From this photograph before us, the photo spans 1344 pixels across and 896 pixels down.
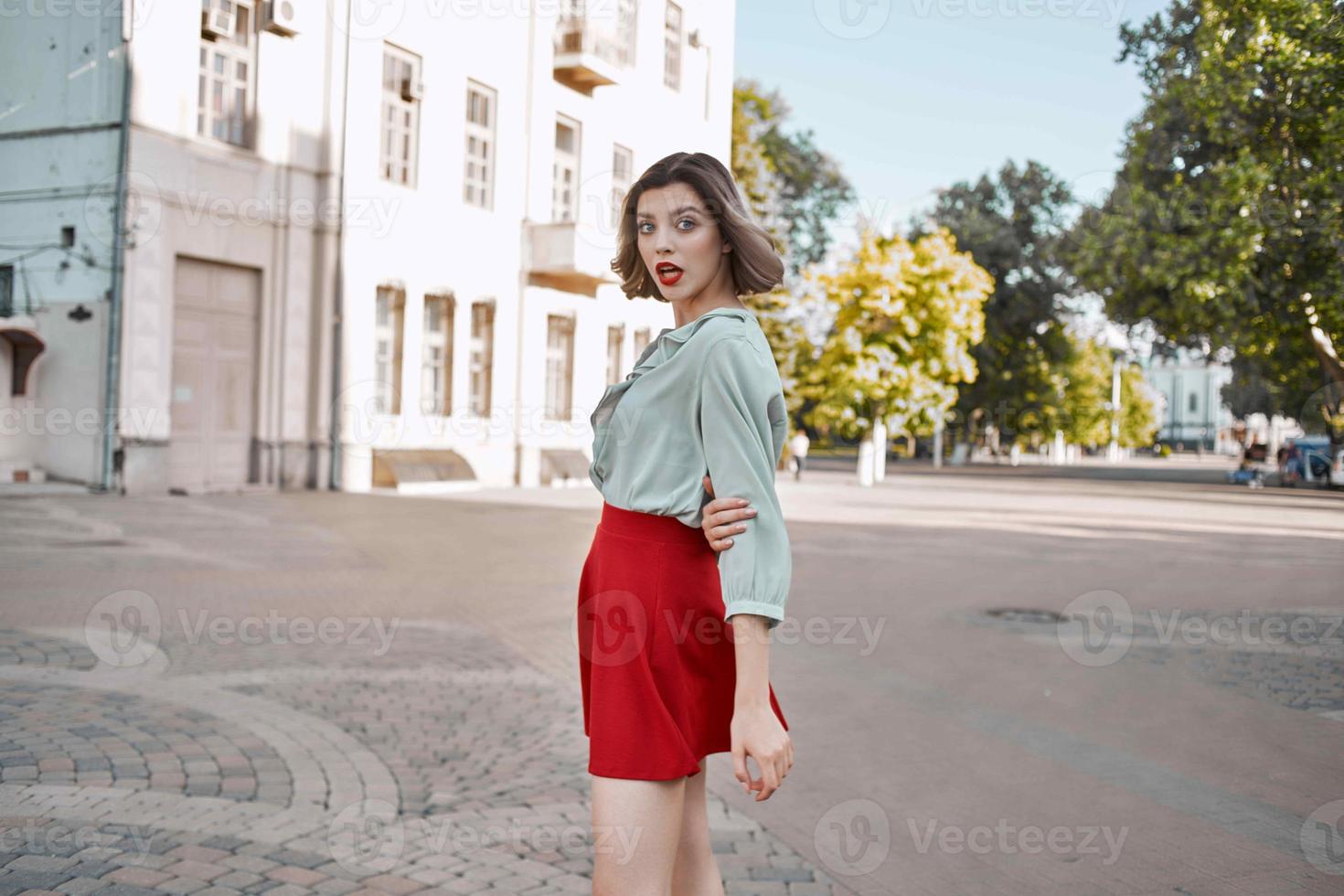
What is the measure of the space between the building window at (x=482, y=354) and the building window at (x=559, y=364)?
219cm

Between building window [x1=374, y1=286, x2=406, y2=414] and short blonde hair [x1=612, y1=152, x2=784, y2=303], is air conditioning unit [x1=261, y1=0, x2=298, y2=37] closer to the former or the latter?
building window [x1=374, y1=286, x2=406, y2=414]

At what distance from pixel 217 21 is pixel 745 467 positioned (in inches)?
779

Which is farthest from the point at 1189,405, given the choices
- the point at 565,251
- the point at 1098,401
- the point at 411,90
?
the point at 411,90

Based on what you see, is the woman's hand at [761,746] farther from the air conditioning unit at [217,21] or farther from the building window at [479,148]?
the building window at [479,148]

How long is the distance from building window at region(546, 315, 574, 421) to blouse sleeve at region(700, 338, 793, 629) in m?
26.2

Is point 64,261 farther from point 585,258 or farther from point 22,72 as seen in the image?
point 585,258

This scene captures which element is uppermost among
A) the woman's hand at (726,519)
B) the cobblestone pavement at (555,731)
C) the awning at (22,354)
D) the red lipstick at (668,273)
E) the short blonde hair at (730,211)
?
the awning at (22,354)

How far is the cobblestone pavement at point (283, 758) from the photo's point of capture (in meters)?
3.93

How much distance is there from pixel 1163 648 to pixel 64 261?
16.8m

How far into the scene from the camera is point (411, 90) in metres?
23.5

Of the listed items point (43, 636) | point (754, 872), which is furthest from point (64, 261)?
point (754, 872)

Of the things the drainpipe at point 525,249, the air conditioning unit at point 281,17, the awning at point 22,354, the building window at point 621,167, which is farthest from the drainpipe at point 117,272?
the building window at point 621,167

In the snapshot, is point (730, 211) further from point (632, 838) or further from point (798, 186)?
point (798, 186)

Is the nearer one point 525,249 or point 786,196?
point 525,249
